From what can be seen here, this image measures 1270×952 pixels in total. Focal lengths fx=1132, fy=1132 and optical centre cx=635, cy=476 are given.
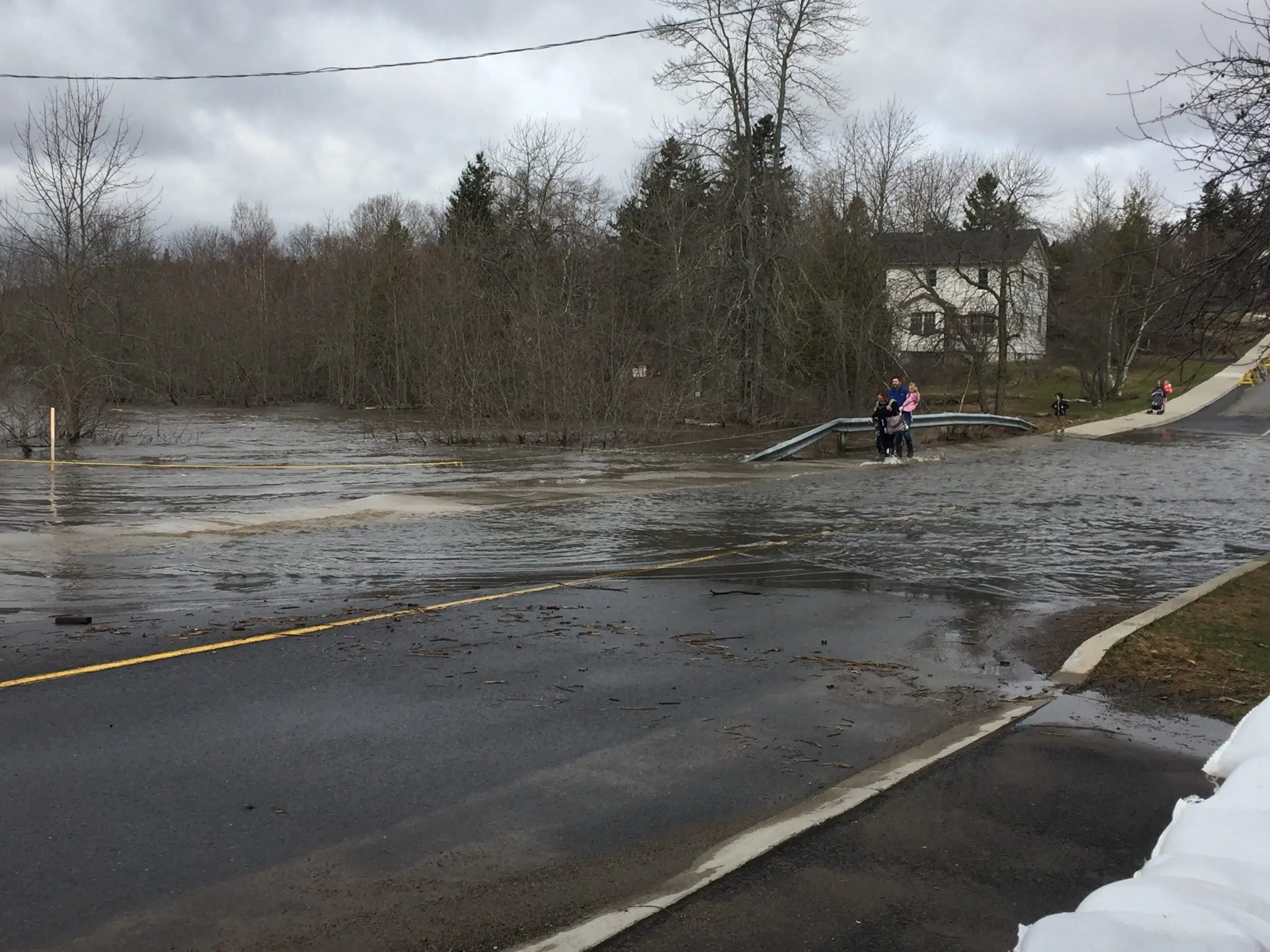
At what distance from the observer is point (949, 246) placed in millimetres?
47688

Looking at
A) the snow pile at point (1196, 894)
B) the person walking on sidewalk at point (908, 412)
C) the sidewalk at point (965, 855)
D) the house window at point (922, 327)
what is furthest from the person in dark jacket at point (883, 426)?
the snow pile at point (1196, 894)

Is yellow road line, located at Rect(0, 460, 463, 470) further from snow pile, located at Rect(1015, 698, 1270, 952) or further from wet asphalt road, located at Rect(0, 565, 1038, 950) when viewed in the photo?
snow pile, located at Rect(1015, 698, 1270, 952)

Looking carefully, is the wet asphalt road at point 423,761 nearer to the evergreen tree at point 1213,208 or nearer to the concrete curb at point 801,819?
the concrete curb at point 801,819

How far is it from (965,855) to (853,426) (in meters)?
25.0

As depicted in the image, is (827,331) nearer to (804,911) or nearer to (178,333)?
(804,911)

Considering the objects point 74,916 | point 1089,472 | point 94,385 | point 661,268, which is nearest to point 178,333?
point 661,268

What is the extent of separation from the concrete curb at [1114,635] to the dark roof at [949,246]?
37.1 metres

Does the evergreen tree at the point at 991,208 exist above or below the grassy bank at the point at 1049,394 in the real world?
above

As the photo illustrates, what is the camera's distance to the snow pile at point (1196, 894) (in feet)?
10.6

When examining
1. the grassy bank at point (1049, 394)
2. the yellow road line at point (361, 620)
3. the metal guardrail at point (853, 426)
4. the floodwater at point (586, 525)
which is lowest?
the yellow road line at point (361, 620)

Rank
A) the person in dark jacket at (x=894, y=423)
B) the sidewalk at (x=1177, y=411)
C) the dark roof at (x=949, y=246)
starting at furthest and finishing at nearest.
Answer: the dark roof at (x=949, y=246) < the sidewalk at (x=1177, y=411) < the person in dark jacket at (x=894, y=423)

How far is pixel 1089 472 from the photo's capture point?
24.7 meters

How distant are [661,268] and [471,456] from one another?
70.7ft

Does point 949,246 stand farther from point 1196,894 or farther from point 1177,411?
point 1196,894
